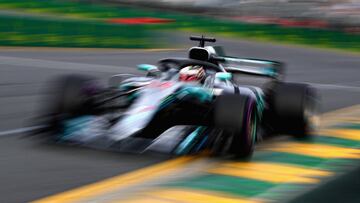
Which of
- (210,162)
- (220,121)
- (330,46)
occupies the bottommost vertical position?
(330,46)

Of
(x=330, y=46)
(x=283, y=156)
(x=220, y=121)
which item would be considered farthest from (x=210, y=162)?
(x=330, y=46)

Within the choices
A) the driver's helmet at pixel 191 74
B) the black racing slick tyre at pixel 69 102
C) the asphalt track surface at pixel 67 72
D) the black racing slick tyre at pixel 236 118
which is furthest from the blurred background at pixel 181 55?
the driver's helmet at pixel 191 74

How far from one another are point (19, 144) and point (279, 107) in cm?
255

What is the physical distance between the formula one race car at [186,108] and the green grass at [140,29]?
1353 centimetres

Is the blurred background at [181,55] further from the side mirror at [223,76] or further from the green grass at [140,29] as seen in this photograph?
the side mirror at [223,76]

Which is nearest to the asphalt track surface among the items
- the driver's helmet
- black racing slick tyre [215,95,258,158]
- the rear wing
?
black racing slick tyre [215,95,258,158]

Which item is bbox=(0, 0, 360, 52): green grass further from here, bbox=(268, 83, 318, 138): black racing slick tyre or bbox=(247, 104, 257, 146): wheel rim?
bbox=(247, 104, 257, 146): wheel rim

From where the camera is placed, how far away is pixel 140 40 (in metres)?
22.7

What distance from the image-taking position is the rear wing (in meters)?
7.26

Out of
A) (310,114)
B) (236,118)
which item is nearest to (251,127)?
(236,118)

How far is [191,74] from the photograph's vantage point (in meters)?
6.64

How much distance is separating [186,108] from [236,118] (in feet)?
2.09

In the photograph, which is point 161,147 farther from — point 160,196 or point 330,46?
point 330,46

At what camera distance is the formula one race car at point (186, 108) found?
6.10 meters
